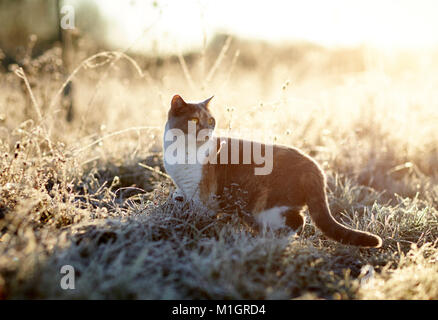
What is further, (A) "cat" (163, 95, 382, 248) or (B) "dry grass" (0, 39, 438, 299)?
(A) "cat" (163, 95, 382, 248)

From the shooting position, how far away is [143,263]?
6.55ft

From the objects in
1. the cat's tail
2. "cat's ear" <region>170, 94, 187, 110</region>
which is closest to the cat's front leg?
"cat's ear" <region>170, 94, 187, 110</region>

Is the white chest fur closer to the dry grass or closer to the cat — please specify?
the cat

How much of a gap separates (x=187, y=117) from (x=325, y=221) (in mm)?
1201

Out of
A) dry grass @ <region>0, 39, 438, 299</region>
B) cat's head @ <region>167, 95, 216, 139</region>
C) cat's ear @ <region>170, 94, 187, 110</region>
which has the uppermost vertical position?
cat's ear @ <region>170, 94, 187, 110</region>

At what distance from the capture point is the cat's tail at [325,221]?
2.27 m

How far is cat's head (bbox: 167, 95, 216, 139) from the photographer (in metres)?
2.66

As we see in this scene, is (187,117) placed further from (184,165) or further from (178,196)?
(178,196)

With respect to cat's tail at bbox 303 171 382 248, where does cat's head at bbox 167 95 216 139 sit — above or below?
above

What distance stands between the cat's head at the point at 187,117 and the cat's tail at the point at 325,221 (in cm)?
84

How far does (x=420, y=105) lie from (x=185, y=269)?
4.94 metres

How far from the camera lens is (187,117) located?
8.79 feet

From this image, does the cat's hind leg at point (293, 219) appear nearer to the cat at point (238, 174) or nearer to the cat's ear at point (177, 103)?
the cat at point (238, 174)

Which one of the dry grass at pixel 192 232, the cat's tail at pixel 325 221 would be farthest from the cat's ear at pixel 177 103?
the cat's tail at pixel 325 221
